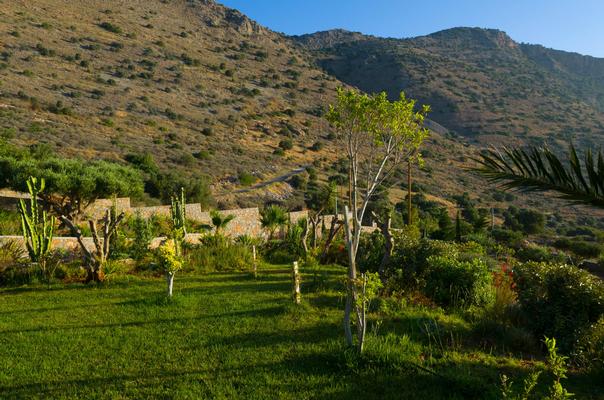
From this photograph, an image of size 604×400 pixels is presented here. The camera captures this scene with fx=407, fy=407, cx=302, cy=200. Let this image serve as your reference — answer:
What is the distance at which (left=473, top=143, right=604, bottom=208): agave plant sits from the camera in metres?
4.12

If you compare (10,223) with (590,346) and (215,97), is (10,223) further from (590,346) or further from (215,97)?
(215,97)

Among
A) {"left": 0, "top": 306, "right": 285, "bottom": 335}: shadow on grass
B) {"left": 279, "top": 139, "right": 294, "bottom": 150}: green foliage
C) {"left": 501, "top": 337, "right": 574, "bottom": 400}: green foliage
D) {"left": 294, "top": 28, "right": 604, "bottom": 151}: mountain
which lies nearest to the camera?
{"left": 501, "top": 337, "right": 574, "bottom": 400}: green foliage

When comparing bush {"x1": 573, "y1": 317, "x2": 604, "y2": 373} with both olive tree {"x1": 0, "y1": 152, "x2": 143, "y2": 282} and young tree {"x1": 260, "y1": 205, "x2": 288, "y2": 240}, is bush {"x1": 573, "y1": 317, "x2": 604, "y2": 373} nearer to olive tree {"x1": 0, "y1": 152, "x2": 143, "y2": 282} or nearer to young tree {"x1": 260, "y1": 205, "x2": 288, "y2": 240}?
young tree {"x1": 260, "y1": 205, "x2": 288, "y2": 240}

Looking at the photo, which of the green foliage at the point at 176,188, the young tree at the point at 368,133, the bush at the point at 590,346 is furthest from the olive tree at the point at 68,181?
the bush at the point at 590,346

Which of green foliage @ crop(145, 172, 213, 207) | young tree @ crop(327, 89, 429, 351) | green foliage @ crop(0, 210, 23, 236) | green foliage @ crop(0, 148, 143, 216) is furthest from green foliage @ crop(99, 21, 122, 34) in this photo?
young tree @ crop(327, 89, 429, 351)

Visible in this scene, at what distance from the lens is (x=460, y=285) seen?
31.9 ft

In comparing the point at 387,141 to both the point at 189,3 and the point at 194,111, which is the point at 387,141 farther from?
the point at 189,3

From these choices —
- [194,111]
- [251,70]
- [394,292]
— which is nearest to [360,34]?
[251,70]

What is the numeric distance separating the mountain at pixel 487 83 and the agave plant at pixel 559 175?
277ft

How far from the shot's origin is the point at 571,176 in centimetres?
434

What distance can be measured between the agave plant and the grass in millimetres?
2766

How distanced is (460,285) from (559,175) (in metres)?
5.93

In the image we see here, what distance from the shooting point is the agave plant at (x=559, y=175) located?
162 inches

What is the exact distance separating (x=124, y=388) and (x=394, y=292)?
257 inches
